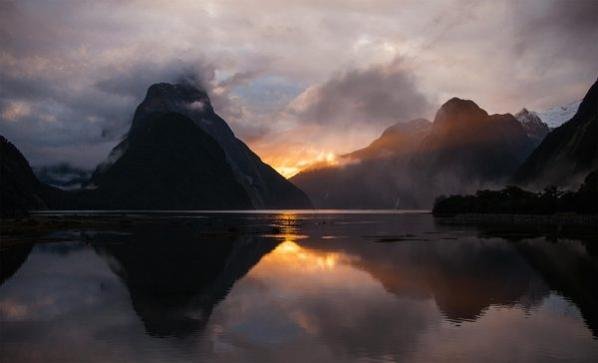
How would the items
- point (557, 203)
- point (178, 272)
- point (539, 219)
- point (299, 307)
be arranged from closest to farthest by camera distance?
1. point (299, 307)
2. point (178, 272)
3. point (539, 219)
4. point (557, 203)

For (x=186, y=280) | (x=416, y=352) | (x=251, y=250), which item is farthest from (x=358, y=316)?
(x=251, y=250)

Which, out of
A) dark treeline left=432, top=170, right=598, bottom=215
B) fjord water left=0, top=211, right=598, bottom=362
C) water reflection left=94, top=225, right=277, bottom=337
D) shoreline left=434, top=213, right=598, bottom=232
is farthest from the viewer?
dark treeline left=432, top=170, right=598, bottom=215

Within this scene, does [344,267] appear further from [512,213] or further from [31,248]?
[512,213]

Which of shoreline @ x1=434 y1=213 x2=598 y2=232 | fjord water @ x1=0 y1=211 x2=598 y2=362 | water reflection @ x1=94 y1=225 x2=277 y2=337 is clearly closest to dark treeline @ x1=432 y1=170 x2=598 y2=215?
shoreline @ x1=434 y1=213 x2=598 y2=232

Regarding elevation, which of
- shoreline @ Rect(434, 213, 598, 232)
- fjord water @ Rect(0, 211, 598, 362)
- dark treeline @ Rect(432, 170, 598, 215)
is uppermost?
dark treeline @ Rect(432, 170, 598, 215)

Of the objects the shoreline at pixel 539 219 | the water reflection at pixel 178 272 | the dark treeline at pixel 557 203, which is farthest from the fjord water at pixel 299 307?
the dark treeline at pixel 557 203

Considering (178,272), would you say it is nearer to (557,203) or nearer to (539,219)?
(539,219)

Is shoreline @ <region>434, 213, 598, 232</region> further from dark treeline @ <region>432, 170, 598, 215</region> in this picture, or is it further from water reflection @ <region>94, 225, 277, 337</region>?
water reflection @ <region>94, 225, 277, 337</region>

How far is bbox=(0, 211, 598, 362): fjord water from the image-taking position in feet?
83.8

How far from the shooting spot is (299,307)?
117 ft

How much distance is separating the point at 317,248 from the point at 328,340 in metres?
51.7

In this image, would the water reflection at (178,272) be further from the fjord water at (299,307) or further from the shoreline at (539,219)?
the shoreline at (539,219)

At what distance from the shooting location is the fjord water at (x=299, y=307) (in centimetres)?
2553

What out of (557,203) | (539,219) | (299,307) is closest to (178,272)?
(299,307)
